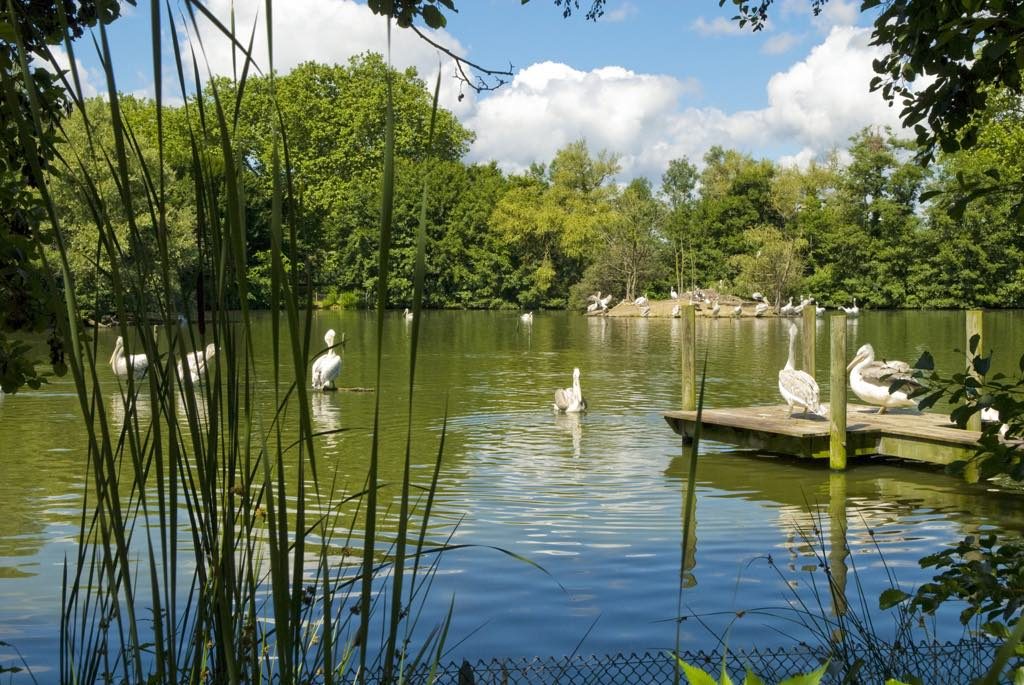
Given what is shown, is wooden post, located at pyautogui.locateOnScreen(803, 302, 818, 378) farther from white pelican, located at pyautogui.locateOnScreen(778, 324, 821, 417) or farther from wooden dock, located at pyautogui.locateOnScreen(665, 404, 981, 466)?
wooden dock, located at pyautogui.locateOnScreen(665, 404, 981, 466)

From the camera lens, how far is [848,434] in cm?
1178

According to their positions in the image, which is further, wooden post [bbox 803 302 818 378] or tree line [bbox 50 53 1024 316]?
tree line [bbox 50 53 1024 316]

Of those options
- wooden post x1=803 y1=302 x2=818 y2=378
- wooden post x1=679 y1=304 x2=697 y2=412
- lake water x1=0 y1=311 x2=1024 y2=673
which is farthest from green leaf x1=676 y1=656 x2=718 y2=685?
wooden post x1=803 y1=302 x2=818 y2=378

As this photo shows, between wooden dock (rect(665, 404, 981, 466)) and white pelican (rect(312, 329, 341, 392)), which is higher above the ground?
white pelican (rect(312, 329, 341, 392))

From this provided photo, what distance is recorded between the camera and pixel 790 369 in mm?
13539

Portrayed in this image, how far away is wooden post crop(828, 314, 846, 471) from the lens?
37.5 ft

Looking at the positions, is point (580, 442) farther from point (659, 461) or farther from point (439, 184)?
point (439, 184)

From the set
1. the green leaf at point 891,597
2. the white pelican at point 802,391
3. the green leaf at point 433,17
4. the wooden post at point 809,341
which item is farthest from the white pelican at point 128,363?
the wooden post at point 809,341

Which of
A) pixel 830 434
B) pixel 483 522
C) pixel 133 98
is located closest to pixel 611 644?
pixel 483 522

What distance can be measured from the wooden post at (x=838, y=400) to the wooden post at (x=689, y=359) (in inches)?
82.1

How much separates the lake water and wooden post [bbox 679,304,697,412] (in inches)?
19.4

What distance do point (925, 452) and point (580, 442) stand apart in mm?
4028

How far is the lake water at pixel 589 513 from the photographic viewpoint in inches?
250

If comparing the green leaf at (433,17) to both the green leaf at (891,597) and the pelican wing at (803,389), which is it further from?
the pelican wing at (803,389)
